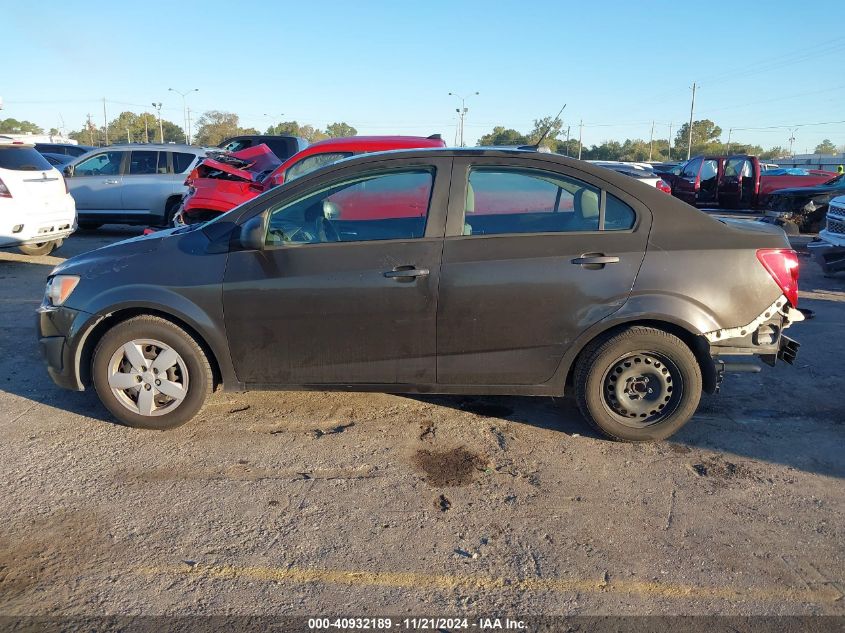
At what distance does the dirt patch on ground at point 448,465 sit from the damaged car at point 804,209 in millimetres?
12970

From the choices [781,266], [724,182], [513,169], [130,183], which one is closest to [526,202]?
[513,169]

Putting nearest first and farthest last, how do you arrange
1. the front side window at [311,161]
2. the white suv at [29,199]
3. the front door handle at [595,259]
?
the front door handle at [595,259]
the front side window at [311,161]
the white suv at [29,199]

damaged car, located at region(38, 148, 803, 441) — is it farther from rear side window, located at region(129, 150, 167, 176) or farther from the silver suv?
rear side window, located at region(129, 150, 167, 176)

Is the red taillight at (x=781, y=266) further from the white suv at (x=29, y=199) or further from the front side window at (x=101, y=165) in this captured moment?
the front side window at (x=101, y=165)

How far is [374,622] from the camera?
2.64 m

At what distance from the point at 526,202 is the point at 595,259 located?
0.57 metres

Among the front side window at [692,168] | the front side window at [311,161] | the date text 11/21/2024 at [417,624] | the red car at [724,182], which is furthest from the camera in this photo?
the front side window at [692,168]

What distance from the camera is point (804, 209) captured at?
14.5 metres

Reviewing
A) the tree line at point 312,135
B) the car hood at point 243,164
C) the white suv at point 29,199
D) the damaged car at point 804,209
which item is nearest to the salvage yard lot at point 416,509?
the car hood at point 243,164

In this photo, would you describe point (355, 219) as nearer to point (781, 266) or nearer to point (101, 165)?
point (781, 266)

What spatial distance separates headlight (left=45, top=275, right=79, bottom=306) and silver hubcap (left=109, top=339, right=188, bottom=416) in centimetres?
52

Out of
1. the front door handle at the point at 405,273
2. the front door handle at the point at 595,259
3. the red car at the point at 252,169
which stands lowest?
the front door handle at the point at 405,273

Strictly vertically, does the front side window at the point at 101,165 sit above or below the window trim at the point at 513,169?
above

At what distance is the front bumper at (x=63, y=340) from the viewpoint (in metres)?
4.20
